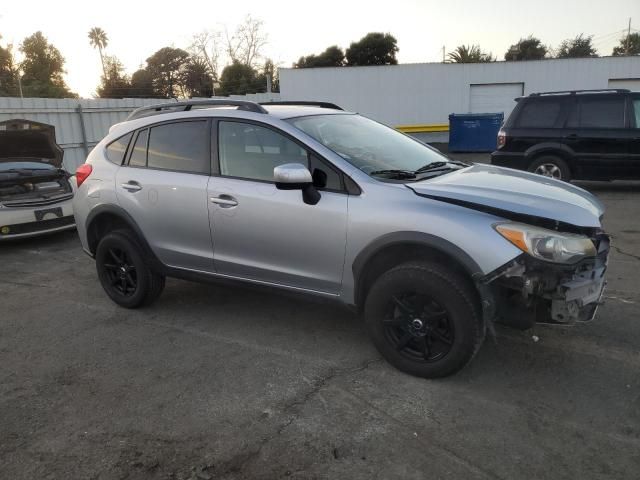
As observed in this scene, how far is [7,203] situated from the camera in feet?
22.6

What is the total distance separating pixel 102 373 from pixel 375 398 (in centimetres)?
188

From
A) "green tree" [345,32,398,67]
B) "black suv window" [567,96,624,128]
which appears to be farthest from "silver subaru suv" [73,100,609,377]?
"green tree" [345,32,398,67]

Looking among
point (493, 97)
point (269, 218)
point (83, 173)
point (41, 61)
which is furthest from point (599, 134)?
point (41, 61)

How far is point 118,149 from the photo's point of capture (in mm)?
4727

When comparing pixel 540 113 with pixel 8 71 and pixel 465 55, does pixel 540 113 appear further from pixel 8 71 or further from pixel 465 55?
pixel 8 71

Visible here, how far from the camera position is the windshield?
367 cm

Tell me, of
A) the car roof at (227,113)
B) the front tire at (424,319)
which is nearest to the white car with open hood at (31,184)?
the car roof at (227,113)

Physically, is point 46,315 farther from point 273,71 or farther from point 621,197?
point 273,71

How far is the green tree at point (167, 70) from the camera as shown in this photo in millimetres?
60388

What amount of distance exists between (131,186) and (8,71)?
75.5m

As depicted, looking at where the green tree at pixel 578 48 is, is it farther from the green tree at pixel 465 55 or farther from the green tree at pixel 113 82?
the green tree at pixel 113 82

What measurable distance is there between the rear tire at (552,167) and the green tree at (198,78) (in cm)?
4784

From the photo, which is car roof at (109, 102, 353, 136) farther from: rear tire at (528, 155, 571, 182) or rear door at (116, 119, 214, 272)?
rear tire at (528, 155, 571, 182)

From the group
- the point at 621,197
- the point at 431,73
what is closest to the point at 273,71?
the point at 431,73
